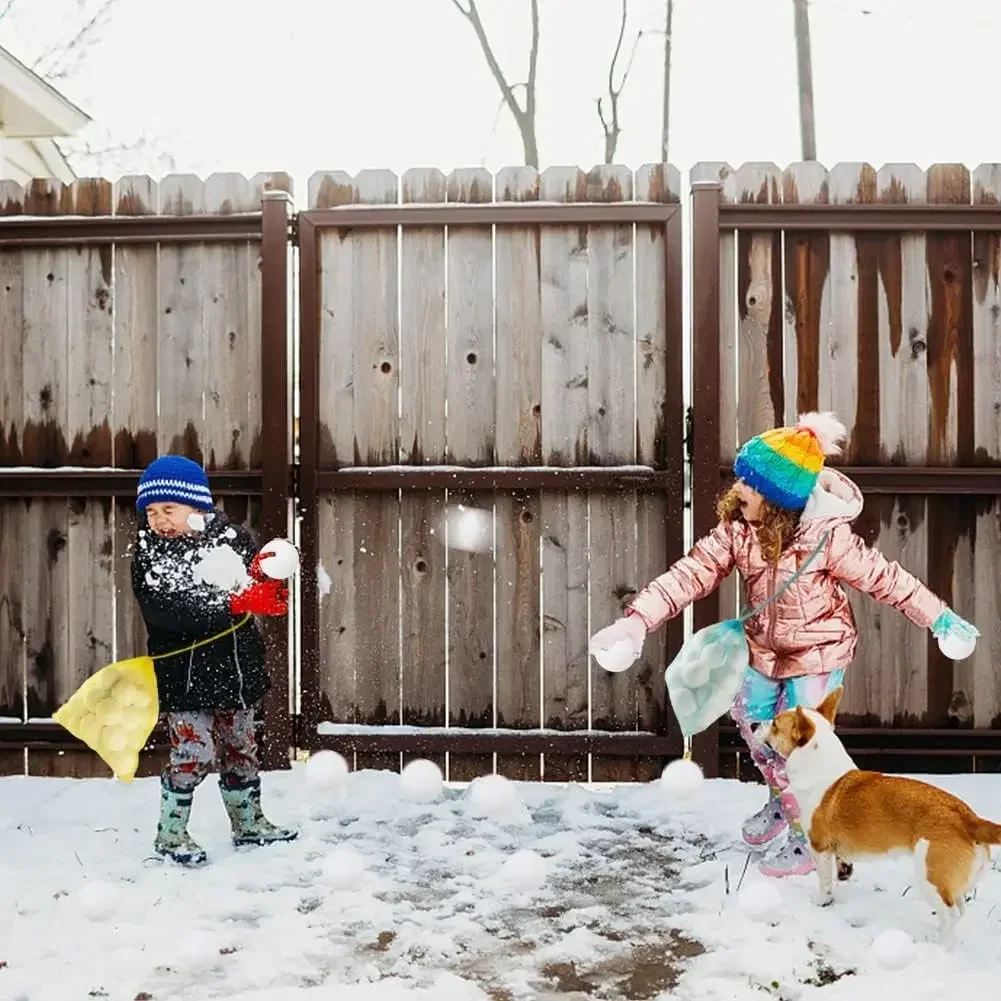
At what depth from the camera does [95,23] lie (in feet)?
55.9

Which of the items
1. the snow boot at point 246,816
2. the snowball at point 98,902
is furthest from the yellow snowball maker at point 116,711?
the snowball at point 98,902

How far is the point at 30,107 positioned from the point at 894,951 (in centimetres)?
829

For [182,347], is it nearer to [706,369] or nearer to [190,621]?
[190,621]

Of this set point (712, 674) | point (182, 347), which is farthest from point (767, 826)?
point (182, 347)

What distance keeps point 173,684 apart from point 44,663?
1520mm

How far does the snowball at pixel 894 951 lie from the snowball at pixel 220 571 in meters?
2.12

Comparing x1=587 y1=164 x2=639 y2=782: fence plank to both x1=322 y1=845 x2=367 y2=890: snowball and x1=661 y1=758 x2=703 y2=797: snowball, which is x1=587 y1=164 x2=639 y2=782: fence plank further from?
x1=322 y1=845 x2=367 y2=890: snowball

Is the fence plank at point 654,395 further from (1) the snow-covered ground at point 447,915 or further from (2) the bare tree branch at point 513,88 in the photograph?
(2) the bare tree branch at point 513,88

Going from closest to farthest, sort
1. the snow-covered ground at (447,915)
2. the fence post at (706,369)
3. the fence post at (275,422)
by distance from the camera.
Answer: the snow-covered ground at (447,915) < the fence post at (706,369) < the fence post at (275,422)

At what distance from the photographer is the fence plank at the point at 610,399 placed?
4.52m

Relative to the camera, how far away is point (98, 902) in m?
3.02

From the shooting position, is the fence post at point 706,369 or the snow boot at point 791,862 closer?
the snow boot at point 791,862

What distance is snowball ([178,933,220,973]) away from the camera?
272 centimetres

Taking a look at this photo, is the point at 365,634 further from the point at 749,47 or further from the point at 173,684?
the point at 749,47
